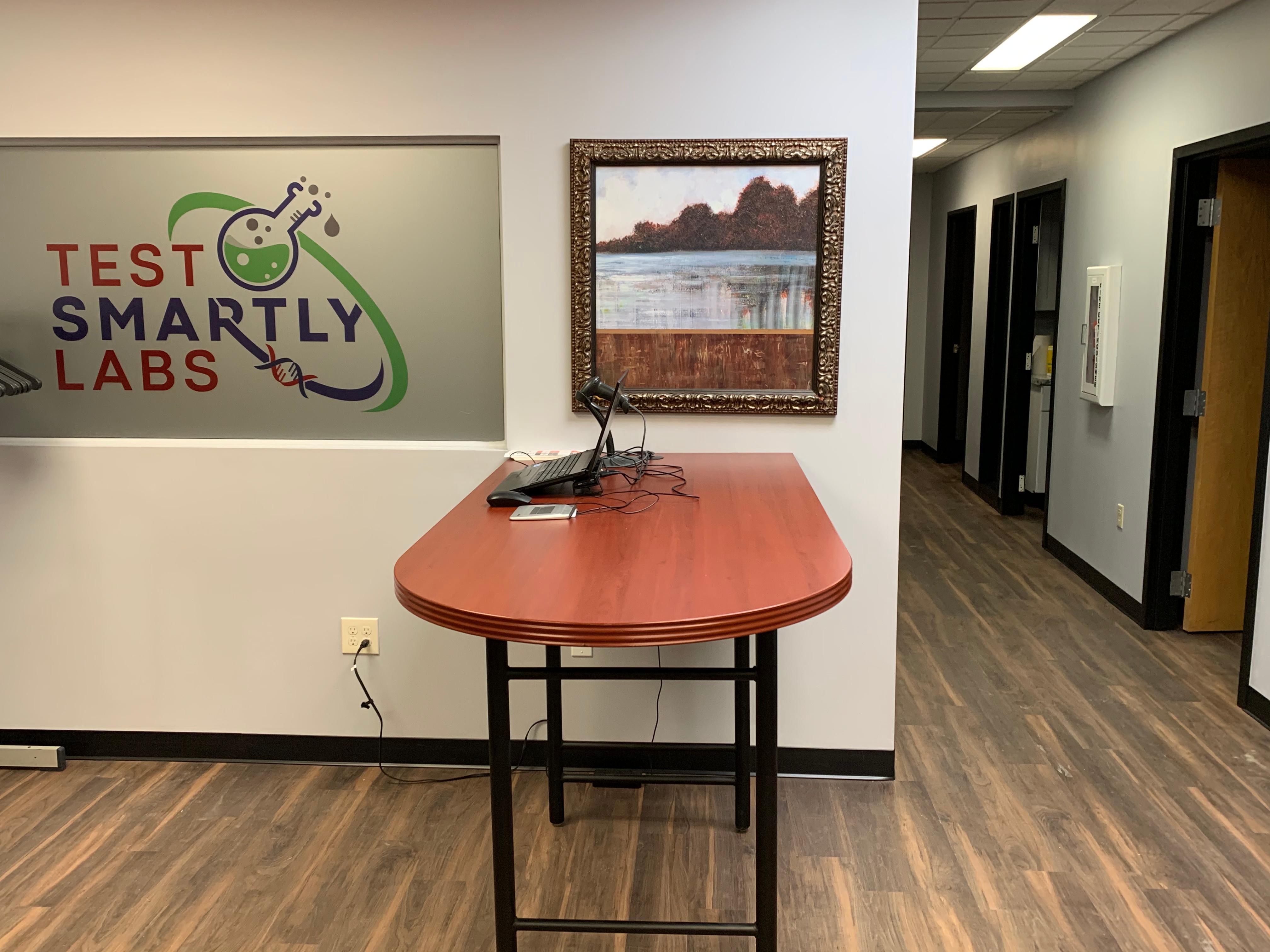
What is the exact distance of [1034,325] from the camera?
21.8 feet

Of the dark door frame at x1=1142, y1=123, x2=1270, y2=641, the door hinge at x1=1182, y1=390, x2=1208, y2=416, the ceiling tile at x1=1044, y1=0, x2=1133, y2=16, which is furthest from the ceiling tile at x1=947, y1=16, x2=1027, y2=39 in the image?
the door hinge at x1=1182, y1=390, x2=1208, y2=416

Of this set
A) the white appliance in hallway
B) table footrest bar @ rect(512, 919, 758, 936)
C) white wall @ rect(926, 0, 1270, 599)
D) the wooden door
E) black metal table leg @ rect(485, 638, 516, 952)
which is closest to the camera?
black metal table leg @ rect(485, 638, 516, 952)

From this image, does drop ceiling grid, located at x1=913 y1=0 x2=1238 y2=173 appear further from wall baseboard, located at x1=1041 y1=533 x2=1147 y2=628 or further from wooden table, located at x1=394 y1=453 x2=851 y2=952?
wall baseboard, located at x1=1041 y1=533 x2=1147 y2=628

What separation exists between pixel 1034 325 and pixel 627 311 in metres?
4.54

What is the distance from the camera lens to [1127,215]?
183 inches

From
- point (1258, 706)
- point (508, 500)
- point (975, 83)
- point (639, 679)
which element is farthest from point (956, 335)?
point (639, 679)

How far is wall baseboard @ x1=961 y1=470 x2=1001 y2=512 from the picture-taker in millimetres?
6704

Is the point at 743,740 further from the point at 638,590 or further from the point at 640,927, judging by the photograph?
the point at 638,590

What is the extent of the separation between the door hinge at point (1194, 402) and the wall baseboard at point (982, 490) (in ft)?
7.82

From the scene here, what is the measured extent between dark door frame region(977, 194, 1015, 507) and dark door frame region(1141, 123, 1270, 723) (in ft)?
7.42

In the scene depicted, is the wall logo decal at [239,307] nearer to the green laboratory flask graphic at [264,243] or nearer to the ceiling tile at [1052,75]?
the green laboratory flask graphic at [264,243]

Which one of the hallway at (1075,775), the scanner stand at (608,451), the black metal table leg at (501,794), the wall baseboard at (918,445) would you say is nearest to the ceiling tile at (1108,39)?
the hallway at (1075,775)

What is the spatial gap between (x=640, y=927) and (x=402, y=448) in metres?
1.53

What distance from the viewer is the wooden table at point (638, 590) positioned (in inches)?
61.9
